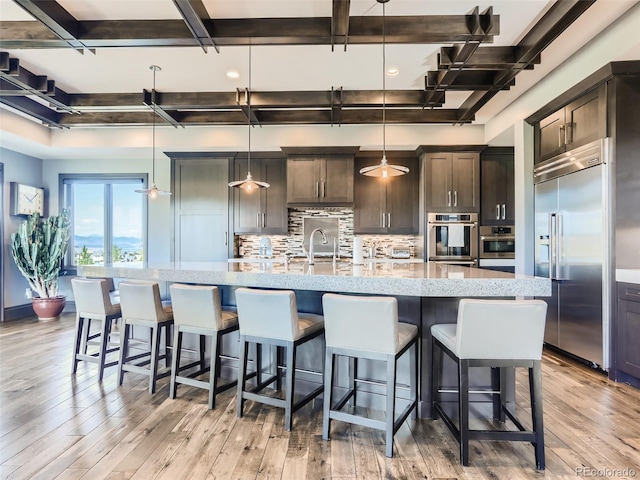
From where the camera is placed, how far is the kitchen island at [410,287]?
195cm

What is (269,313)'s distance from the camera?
7.06ft

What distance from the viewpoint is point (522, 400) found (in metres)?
2.61

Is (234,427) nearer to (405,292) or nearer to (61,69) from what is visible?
(405,292)

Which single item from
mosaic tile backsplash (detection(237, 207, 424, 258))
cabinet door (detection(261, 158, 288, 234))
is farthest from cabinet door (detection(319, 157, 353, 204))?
cabinet door (detection(261, 158, 288, 234))

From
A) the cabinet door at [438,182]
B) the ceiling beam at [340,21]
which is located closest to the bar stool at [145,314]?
the ceiling beam at [340,21]

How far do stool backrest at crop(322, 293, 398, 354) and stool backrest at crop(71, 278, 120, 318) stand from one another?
2.12 meters

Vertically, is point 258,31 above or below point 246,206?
above

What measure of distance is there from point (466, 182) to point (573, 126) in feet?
5.82

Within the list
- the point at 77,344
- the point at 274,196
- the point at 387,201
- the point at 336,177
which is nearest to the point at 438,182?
the point at 387,201

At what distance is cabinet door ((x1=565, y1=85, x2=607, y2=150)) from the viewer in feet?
10.0

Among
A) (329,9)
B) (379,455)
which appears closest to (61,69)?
(329,9)

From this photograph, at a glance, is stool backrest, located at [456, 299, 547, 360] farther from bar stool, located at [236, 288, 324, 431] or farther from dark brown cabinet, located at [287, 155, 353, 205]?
dark brown cabinet, located at [287, 155, 353, 205]

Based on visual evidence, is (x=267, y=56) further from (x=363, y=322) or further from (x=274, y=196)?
(x=363, y=322)

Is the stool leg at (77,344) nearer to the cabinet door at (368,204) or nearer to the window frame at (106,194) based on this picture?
the window frame at (106,194)
